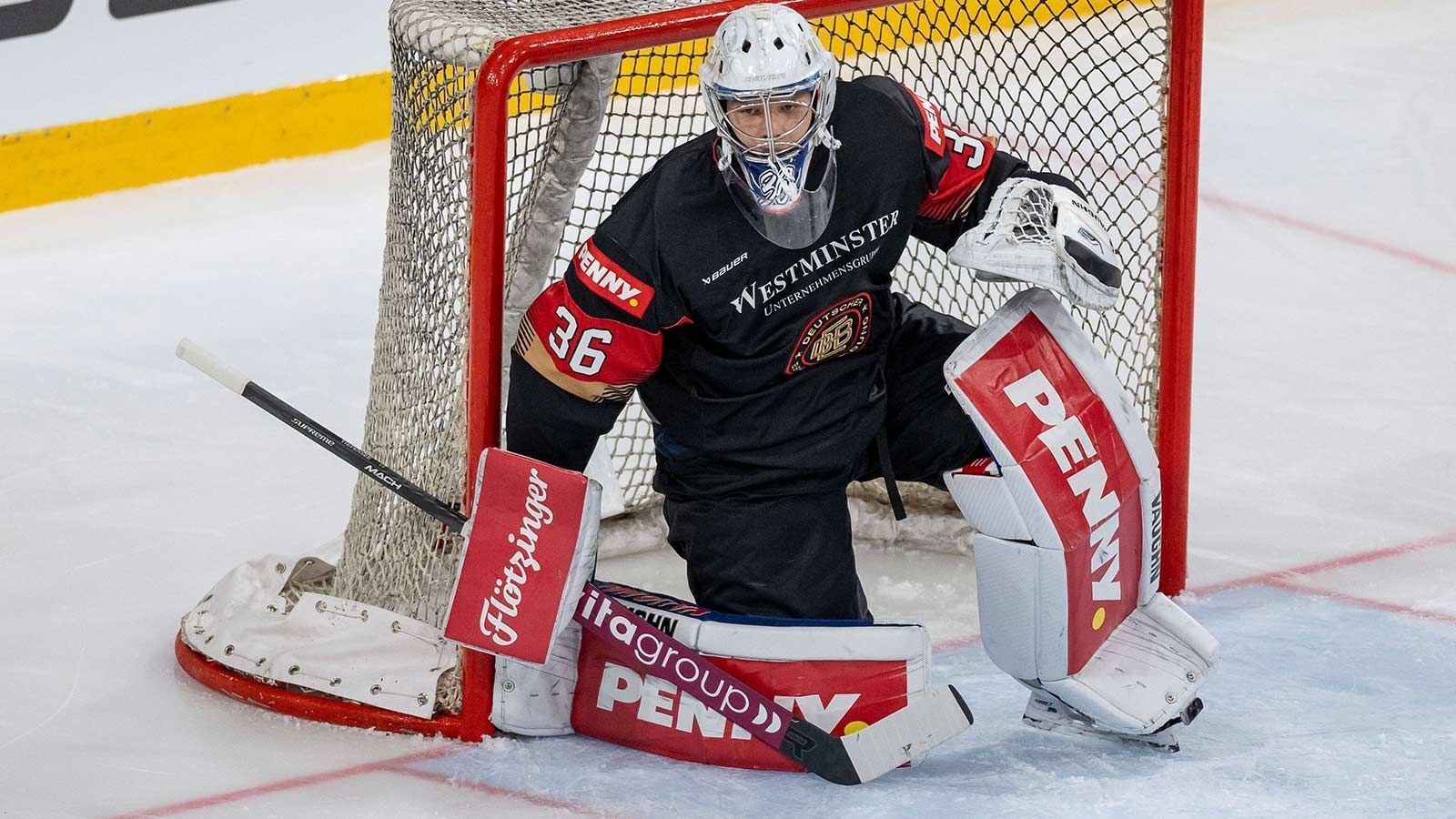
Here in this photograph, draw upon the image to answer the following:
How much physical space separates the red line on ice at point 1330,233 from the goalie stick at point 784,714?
240 cm

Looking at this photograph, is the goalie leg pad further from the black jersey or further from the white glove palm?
the white glove palm

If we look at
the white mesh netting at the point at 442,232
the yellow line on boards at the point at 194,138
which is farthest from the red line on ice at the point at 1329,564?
the yellow line on boards at the point at 194,138

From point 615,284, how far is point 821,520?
18.9 inches

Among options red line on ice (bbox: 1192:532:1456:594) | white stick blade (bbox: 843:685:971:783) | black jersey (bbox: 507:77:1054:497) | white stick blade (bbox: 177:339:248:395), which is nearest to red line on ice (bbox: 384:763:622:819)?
white stick blade (bbox: 843:685:971:783)

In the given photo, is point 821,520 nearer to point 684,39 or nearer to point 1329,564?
point 684,39

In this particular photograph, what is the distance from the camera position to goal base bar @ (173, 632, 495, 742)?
2674mm

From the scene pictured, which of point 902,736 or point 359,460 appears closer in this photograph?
point 902,736

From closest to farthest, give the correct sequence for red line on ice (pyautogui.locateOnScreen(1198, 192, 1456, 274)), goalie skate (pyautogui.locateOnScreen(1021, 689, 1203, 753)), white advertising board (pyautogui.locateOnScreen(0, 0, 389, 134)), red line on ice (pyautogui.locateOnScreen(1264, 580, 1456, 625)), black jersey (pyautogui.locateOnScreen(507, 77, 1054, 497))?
black jersey (pyautogui.locateOnScreen(507, 77, 1054, 497))
goalie skate (pyautogui.locateOnScreen(1021, 689, 1203, 753))
red line on ice (pyautogui.locateOnScreen(1264, 580, 1456, 625))
red line on ice (pyautogui.locateOnScreen(1198, 192, 1456, 274))
white advertising board (pyautogui.locateOnScreen(0, 0, 389, 134))

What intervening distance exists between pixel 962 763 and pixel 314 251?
8.69 feet

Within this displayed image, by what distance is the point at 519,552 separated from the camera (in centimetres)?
251

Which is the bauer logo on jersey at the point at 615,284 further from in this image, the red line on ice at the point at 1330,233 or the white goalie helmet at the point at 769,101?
the red line on ice at the point at 1330,233

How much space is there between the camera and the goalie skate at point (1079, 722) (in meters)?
2.60

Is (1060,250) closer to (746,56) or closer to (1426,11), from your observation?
(746,56)

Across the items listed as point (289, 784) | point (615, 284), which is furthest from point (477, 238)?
point (289, 784)
